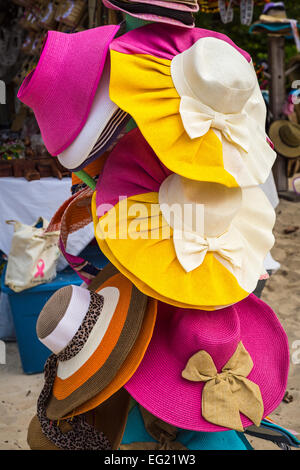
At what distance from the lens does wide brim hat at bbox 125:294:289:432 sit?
109 centimetres

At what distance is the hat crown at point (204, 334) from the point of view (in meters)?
1.10

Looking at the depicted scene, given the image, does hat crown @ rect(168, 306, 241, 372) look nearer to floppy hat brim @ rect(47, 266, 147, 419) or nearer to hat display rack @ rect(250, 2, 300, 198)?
floppy hat brim @ rect(47, 266, 147, 419)

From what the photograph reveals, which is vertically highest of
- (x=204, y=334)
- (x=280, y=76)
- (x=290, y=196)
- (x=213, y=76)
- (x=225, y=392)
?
(x=213, y=76)

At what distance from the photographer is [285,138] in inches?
208

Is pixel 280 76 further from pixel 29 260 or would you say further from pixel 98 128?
pixel 98 128

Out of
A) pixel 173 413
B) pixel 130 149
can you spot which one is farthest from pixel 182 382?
pixel 130 149

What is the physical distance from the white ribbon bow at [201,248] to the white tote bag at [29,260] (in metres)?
1.44

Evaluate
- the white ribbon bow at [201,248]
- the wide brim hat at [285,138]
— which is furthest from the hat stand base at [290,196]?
the white ribbon bow at [201,248]

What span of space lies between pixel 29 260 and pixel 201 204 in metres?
1.50

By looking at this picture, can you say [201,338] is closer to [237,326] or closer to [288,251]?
[237,326]

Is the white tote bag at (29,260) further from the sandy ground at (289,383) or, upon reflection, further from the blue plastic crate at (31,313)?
the sandy ground at (289,383)

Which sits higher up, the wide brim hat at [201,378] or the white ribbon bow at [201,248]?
the white ribbon bow at [201,248]

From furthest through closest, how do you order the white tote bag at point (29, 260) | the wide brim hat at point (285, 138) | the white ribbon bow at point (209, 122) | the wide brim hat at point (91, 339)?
1. the wide brim hat at point (285, 138)
2. the white tote bag at point (29, 260)
3. the wide brim hat at point (91, 339)
4. the white ribbon bow at point (209, 122)

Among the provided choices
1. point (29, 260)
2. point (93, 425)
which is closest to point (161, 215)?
point (93, 425)
